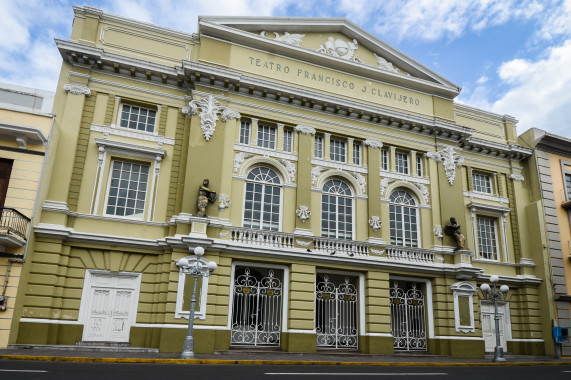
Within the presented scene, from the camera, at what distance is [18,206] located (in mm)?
14109

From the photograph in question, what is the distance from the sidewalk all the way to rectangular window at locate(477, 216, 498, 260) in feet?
18.2

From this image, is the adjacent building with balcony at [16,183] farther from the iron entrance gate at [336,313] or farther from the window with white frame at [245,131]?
the iron entrance gate at [336,313]

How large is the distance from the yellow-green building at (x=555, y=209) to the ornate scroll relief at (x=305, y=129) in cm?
1227

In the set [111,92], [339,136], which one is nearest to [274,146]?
[339,136]

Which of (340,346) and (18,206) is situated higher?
(18,206)

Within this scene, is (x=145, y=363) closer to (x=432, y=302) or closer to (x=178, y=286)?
(x=178, y=286)

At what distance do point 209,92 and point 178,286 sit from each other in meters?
7.62

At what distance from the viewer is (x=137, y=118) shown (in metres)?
17.4

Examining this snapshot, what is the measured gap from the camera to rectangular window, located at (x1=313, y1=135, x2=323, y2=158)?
19.2 meters

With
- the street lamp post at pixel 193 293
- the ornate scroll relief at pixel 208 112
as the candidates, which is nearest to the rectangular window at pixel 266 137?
the ornate scroll relief at pixel 208 112

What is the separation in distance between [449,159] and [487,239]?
4.47 metres

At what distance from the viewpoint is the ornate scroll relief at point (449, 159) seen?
2069cm

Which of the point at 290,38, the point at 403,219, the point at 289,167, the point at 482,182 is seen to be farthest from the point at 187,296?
the point at 482,182

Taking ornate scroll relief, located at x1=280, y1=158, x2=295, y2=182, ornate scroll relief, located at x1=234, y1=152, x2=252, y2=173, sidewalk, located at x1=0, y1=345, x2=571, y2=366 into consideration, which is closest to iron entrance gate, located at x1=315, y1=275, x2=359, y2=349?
sidewalk, located at x1=0, y1=345, x2=571, y2=366
